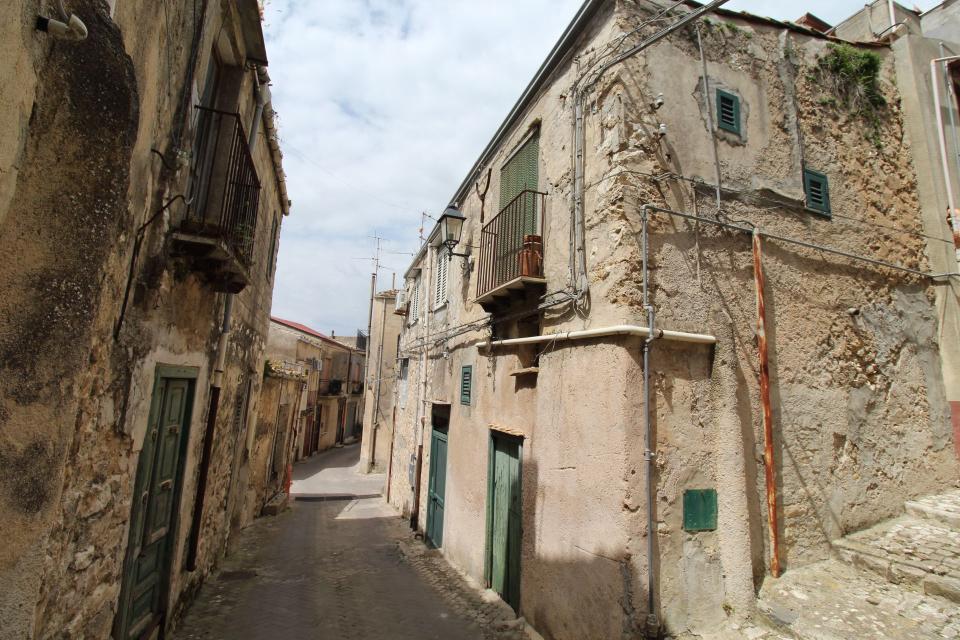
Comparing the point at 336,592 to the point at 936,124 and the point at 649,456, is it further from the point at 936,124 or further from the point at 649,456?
the point at 936,124

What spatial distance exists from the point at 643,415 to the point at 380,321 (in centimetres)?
2150

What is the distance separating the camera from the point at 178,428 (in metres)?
5.10

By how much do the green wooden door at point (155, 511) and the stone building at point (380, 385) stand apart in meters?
16.6

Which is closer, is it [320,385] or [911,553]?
[911,553]

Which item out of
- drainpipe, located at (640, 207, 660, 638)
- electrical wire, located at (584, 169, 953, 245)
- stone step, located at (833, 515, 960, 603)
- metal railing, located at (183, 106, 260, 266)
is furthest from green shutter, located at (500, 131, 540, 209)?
stone step, located at (833, 515, 960, 603)

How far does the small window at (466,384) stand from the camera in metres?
8.85

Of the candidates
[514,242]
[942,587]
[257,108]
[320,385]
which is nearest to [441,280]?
[514,242]

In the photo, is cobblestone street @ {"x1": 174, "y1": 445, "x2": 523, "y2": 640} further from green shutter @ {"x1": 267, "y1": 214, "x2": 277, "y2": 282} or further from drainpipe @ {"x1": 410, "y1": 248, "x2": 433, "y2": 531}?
green shutter @ {"x1": 267, "y1": 214, "x2": 277, "y2": 282}

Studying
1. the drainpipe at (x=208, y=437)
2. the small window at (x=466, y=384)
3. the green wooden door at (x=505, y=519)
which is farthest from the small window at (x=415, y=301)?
the drainpipe at (x=208, y=437)

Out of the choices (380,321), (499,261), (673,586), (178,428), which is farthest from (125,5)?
(380,321)

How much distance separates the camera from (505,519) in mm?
7059

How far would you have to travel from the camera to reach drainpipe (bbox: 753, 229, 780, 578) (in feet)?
15.7

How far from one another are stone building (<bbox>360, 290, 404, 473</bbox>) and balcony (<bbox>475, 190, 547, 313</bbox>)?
14424 millimetres

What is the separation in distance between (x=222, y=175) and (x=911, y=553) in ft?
24.5
